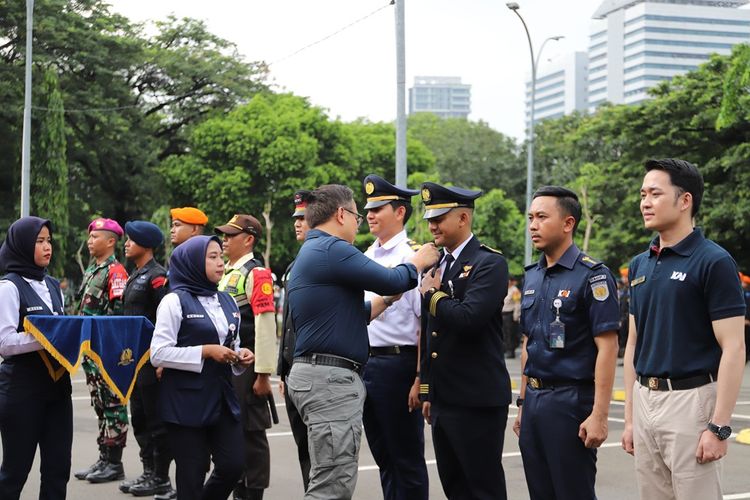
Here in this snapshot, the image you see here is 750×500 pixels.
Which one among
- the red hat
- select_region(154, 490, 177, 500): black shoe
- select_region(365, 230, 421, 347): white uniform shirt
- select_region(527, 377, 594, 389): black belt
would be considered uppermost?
the red hat

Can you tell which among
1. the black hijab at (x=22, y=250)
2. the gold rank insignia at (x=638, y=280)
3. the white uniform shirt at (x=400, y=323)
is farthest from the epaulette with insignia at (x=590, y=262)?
the black hijab at (x=22, y=250)

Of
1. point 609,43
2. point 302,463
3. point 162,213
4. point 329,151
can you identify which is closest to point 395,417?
point 302,463

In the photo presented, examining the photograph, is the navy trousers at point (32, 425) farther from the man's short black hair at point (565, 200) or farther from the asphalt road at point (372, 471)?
the man's short black hair at point (565, 200)

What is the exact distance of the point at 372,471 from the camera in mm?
8656

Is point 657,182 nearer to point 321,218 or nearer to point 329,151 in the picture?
point 321,218

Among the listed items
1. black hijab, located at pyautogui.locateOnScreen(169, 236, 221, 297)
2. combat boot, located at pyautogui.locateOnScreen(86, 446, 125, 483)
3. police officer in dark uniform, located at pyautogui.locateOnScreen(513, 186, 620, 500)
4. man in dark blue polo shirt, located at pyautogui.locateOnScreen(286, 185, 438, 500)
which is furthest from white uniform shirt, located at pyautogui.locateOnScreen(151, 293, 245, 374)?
combat boot, located at pyautogui.locateOnScreen(86, 446, 125, 483)

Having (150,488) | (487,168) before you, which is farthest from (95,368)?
(487,168)

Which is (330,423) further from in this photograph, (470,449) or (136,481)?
(136,481)

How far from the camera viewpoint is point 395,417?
6.29 metres

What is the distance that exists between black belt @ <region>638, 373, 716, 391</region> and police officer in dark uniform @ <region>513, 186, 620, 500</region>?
0.43 metres

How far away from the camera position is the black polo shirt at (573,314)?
5.02 meters

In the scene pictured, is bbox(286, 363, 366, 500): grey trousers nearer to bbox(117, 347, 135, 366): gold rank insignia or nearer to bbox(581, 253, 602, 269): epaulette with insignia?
bbox(581, 253, 602, 269): epaulette with insignia

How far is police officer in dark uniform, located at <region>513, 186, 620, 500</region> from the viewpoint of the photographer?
16.3 feet

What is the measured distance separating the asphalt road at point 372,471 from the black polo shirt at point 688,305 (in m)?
3.44
